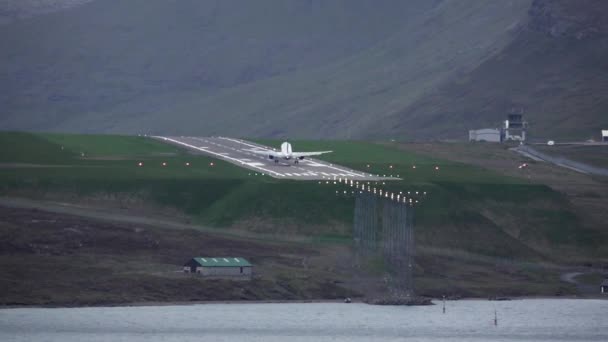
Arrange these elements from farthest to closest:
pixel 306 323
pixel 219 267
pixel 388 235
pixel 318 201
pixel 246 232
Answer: pixel 318 201, pixel 246 232, pixel 388 235, pixel 219 267, pixel 306 323

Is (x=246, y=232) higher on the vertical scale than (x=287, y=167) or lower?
lower

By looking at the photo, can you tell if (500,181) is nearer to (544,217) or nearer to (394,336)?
(544,217)

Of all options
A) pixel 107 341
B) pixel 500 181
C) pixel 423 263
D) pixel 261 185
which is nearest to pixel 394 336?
pixel 107 341

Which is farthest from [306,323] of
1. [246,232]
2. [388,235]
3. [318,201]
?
[318,201]

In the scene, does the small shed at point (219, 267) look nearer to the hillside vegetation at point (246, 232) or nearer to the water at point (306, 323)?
the hillside vegetation at point (246, 232)

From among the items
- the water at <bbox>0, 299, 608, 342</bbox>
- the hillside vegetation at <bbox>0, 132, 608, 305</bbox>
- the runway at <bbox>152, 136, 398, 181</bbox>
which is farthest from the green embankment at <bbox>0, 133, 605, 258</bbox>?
the water at <bbox>0, 299, 608, 342</bbox>

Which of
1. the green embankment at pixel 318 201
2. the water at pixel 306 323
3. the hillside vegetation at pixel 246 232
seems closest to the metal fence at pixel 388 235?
the hillside vegetation at pixel 246 232

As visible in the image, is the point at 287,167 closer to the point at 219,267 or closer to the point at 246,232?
the point at 246,232
